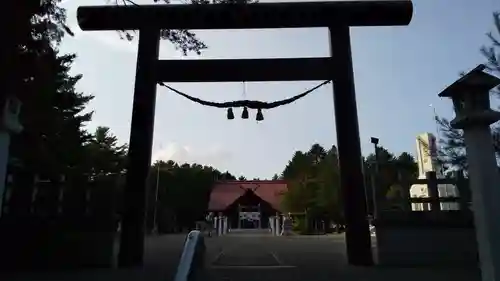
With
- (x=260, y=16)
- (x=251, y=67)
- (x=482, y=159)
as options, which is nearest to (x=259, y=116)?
(x=251, y=67)

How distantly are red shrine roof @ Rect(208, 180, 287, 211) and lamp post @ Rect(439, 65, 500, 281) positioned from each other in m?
35.4

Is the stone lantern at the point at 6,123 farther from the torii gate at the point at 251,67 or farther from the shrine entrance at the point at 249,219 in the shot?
the shrine entrance at the point at 249,219

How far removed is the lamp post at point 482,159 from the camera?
366 cm

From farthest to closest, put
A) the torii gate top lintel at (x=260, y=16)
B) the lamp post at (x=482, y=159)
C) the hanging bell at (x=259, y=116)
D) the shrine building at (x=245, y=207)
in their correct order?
the shrine building at (x=245, y=207) → the hanging bell at (x=259, y=116) → the torii gate top lintel at (x=260, y=16) → the lamp post at (x=482, y=159)

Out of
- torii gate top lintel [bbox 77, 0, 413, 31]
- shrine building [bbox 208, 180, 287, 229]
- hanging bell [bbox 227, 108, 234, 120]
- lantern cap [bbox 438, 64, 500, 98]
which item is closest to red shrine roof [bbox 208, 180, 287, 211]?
shrine building [bbox 208, 180, 287, 229]

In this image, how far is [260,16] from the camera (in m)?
8.70

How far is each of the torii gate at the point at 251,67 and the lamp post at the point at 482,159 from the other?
14.1ft

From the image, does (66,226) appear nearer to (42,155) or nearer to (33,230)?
(33,230)

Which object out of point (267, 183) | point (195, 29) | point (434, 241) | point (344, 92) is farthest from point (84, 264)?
point (267, 183)

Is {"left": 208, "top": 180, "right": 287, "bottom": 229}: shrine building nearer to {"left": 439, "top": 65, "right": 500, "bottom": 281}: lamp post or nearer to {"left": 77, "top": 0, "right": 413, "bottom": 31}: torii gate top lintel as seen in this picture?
{"left": 77, "top": 0, "right": 413, "bottom": 31}: torii gate top lintel

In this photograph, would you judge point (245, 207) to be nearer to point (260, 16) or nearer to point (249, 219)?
point (249, 219)

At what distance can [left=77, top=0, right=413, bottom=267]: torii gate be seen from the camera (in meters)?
8.11

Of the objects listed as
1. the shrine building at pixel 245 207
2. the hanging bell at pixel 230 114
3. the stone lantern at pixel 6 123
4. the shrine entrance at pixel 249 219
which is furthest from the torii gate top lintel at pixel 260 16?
the shrine entrance at pixel 249 219

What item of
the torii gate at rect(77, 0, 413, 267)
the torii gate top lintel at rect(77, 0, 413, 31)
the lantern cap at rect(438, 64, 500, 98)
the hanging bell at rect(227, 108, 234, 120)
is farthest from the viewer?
the hanging bell at rect(227, 108, 234, 120)
